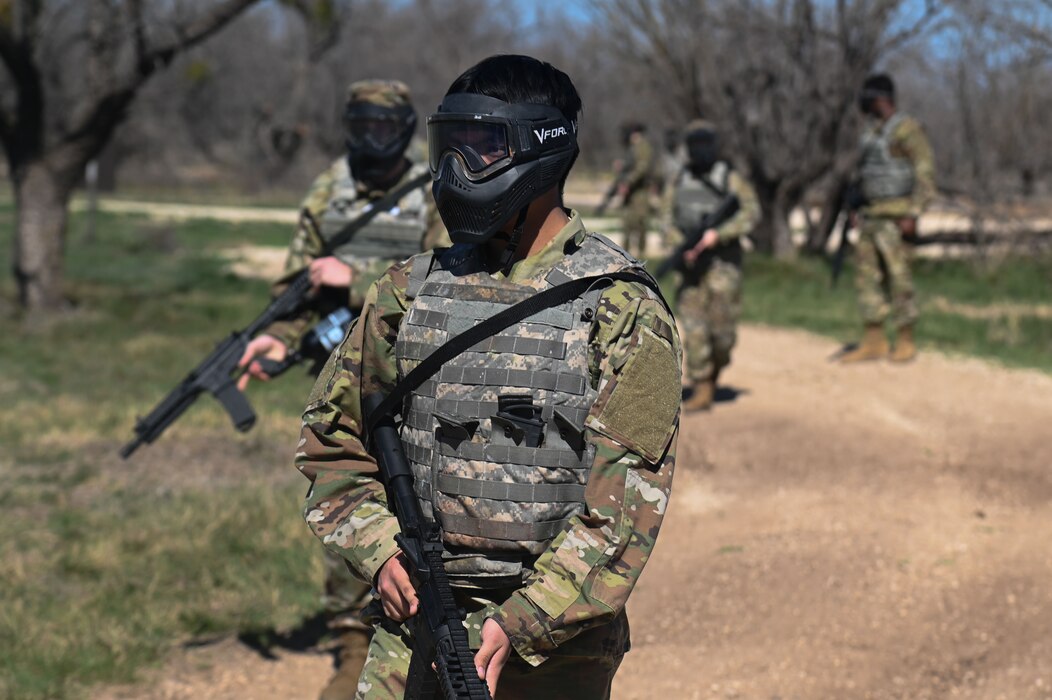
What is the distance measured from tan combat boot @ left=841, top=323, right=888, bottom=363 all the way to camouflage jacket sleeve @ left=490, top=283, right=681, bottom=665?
786 centimetres

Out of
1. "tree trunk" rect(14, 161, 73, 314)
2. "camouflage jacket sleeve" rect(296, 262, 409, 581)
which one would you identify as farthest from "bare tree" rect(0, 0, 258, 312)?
"camouflage jacket sleeve" rect(296, 262, 409, 581)

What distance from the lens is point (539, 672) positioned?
2.65 meters

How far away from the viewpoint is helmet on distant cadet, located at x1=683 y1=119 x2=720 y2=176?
838 cm

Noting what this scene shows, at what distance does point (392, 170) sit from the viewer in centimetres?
473

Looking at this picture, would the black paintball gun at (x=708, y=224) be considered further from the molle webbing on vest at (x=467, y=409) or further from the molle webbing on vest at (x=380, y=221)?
the molle webbing on vest at (x=467, y=409)

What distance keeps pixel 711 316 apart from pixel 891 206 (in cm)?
223

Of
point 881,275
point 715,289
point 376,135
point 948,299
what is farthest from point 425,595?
point 948,299

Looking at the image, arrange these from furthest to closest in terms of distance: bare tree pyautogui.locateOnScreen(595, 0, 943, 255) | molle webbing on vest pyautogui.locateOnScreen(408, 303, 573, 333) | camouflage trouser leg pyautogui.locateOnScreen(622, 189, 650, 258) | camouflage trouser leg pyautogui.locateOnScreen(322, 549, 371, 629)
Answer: camouflage trouser leg pyautogui.locateOnScreen(622, 189, 650, 258) → bare tree pyautogui.locateOnScreen(595, 0, 943, 255) → camouflage trouser leg pyautogui.locateOnScreen(322, 549, 371, 629) → molle webbing on vest pyautogui.locateOnScreen(408, 303, 573, 333)

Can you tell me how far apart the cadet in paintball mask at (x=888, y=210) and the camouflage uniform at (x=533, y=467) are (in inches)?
302

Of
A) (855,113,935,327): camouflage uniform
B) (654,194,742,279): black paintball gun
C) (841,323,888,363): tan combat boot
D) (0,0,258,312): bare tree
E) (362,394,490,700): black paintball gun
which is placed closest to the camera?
(362,394,490,700): black paintball gun

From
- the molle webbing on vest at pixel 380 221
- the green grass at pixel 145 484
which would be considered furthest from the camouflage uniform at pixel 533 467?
the green grass at pixel 145 484

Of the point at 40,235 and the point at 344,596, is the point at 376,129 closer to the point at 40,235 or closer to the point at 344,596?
the point at 344,596

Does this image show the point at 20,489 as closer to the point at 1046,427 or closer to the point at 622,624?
the point at 622,624

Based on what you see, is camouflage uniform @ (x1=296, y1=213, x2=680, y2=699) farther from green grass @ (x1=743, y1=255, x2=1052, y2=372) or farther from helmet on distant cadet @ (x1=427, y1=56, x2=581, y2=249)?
green grass @ (x1=743, y1=255, x2=1052, y2=372)
